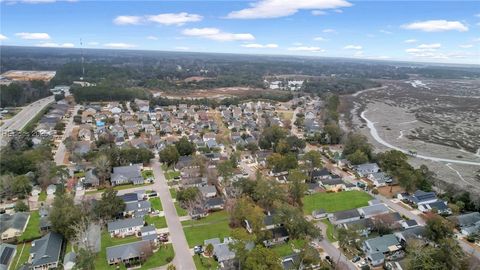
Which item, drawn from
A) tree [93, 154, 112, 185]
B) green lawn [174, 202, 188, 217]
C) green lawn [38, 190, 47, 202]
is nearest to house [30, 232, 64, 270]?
green lawn [38, 190, 47, 202]

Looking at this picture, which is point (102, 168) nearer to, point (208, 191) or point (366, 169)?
point (208, 191)

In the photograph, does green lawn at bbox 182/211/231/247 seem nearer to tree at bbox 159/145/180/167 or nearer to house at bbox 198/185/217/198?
house at bbox 198/185/217/198

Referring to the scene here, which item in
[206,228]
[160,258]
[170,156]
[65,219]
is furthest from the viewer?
[170,156]

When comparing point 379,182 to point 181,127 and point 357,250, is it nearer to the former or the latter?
point 357,250

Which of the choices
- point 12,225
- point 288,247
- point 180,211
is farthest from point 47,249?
point 288,247

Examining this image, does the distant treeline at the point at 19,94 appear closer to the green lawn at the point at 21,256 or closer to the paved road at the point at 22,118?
the paved road at the point at 22,118
